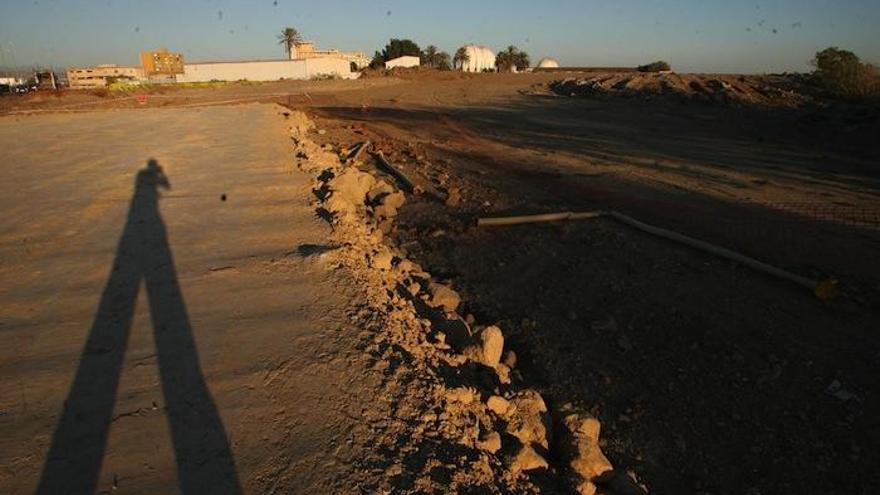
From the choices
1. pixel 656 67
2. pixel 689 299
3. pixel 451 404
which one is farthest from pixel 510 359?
pixel 656 67

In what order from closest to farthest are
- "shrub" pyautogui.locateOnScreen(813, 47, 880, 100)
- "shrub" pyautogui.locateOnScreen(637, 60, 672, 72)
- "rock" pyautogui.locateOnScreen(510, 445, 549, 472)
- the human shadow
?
the human shadow
"rock" pyautogui.locateOnScreen(510, 445, 549, 472)
"shrub" pyautogui.locateOnScreen(813, 47, 880, 100)
"shrub" pyautogui.locateOnScreen(637, 60, 672, 72)

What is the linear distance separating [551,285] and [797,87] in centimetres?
2382

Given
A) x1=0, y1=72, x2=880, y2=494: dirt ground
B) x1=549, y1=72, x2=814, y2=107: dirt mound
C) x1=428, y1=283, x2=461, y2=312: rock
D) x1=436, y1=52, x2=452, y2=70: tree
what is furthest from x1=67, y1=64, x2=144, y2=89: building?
x1=428, y1=283, x2=461, y2=312: rock

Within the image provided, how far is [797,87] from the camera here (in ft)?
77.4

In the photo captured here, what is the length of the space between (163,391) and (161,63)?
64.3 meters

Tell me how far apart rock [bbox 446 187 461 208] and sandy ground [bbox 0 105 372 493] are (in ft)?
8.17

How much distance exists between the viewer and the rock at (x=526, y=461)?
8.77 ft

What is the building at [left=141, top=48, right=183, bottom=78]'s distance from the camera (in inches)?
2218

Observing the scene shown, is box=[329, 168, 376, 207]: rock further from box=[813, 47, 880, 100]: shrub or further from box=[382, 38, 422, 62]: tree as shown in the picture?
box=[382, 38, 422, 62]: tree

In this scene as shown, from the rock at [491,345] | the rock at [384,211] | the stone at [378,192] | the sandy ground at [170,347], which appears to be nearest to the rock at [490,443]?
the sandy ground at [170,347]

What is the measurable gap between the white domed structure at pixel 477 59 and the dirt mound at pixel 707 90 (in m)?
42.3

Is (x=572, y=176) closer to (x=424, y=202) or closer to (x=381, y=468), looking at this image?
(x=424, y=202)

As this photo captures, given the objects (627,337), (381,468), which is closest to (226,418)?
(381,468)

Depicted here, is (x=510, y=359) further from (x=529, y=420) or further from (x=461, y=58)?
(x=461, y=58)
